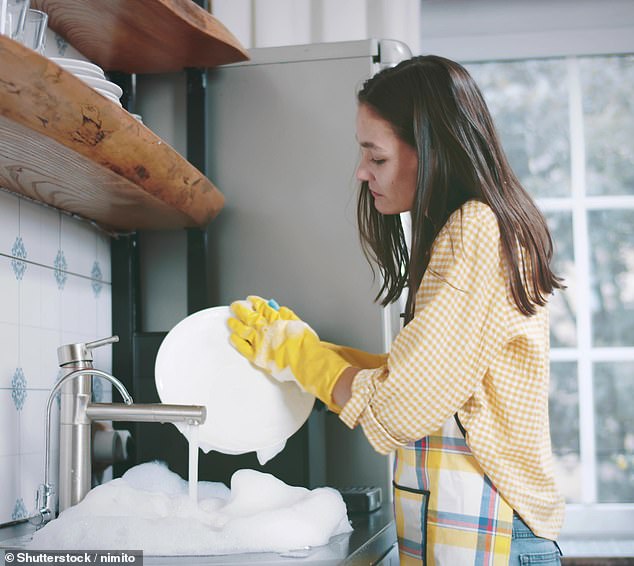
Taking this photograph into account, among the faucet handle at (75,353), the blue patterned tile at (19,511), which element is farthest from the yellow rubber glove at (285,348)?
the blue patterned tile at (19,511)

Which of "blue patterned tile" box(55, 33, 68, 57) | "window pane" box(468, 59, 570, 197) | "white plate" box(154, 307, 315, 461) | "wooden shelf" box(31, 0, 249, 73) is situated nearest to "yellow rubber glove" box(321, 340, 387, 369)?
"white plate" box(154, 307, 315, 461)

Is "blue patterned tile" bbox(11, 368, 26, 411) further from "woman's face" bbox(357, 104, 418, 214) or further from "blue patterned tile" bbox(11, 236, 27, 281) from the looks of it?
"woman's face" bbox(357, 104, 418, 214)

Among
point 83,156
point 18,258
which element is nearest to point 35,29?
point 83,156

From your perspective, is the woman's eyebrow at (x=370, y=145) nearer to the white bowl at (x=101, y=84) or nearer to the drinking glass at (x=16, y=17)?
the white bowl at (x=101, y=84)

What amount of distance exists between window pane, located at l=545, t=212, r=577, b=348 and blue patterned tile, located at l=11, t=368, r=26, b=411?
155 cm

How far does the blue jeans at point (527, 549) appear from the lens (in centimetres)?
125

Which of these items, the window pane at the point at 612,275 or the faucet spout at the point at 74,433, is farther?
the window pane at the point at 612,275

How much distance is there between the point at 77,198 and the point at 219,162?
18.2 inches

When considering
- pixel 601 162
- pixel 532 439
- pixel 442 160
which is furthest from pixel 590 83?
pixel 532 439

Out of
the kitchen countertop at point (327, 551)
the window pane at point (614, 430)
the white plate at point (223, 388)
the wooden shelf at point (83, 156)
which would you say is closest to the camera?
the wooden shelf at point (83, 156)

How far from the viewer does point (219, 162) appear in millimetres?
1951

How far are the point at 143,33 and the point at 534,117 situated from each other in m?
1.33

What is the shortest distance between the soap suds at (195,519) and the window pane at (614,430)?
133 centimetres

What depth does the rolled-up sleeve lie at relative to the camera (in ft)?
3.91
